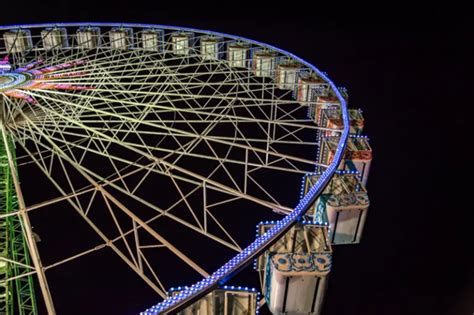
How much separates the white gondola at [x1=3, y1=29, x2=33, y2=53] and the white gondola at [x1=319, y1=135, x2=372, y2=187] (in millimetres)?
14811

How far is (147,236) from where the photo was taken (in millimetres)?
18453

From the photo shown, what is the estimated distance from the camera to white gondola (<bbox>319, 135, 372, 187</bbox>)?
1040 centimetres

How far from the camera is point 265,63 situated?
57.0ft

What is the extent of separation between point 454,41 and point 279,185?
13110 mm

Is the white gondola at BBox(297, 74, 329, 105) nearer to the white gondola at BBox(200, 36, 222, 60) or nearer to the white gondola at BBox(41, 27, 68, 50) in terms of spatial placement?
the white gondola at BBox(200, 36, 222, 60)

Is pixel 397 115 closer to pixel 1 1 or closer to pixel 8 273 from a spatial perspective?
pixel 8 273

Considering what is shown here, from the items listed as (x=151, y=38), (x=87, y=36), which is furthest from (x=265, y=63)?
(x=87, y=36)

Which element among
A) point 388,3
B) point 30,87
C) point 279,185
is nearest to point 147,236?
point 279,185

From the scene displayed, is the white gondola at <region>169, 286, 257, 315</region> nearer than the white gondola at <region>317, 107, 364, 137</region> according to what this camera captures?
Yes

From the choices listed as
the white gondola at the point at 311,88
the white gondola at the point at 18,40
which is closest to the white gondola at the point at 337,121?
the white gondola at the point at 311,88

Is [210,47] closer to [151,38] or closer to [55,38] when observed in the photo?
[151,38]

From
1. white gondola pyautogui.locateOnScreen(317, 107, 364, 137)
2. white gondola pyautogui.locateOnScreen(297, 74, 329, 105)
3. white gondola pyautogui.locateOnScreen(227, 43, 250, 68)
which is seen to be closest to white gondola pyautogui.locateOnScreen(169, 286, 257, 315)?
white gondola pyautogui.locateOnScreen(317, 107, 364, 137)

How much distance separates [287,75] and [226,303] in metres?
11.8

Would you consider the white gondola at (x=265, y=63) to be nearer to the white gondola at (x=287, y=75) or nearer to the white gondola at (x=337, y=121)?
the white gondola at (x=287, y=75)
